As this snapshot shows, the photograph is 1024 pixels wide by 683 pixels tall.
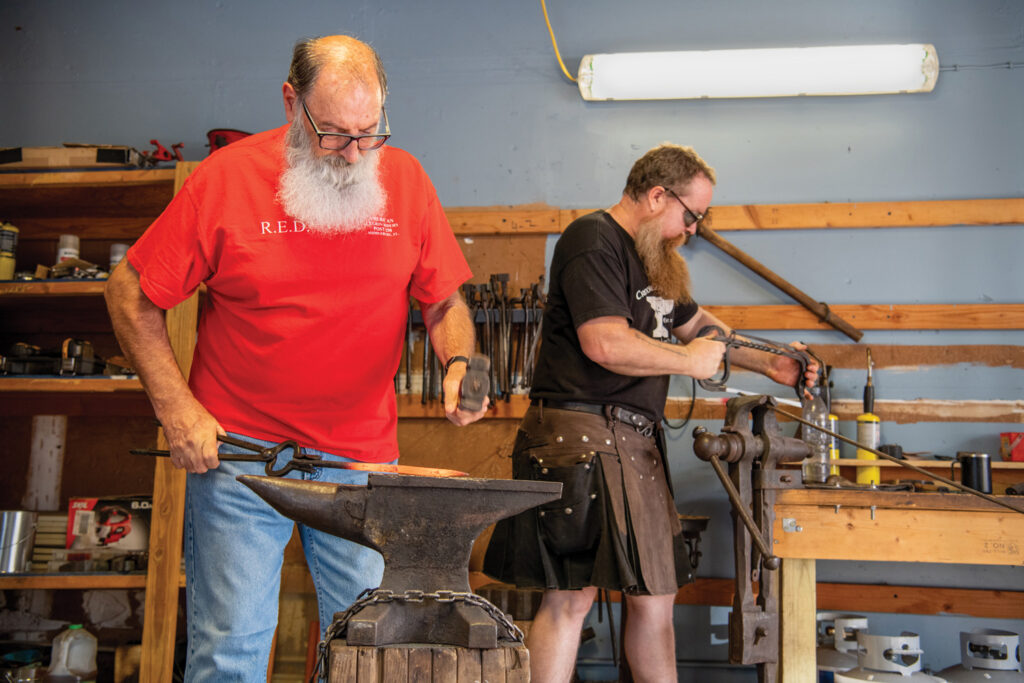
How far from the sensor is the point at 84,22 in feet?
14.0

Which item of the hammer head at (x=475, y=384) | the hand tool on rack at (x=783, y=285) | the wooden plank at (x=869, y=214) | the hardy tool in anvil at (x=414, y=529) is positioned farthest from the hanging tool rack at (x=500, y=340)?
the hardy tool in anvil at (x=414, y=529)

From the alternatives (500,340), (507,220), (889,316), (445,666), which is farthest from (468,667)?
(889,316)

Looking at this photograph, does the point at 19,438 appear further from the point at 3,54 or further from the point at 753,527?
the point at 753,527


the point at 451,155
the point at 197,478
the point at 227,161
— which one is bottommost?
the point at 197,478

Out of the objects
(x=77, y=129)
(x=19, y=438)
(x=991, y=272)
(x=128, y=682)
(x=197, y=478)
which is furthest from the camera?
(x=77, y=129)

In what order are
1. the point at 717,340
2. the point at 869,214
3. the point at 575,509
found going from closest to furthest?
the point at 575,509 < the point at 717,340 < the point at 869,214

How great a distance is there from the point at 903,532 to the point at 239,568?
6.83 feet

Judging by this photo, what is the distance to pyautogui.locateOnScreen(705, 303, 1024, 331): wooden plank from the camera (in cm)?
362

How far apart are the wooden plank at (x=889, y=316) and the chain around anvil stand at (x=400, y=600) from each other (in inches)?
99.8

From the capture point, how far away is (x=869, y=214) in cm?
373

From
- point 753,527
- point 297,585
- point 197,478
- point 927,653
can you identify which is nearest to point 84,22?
point 297,585

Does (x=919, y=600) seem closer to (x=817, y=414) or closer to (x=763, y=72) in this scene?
(x=817, y=414)

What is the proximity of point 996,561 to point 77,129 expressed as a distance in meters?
Result: 4.28

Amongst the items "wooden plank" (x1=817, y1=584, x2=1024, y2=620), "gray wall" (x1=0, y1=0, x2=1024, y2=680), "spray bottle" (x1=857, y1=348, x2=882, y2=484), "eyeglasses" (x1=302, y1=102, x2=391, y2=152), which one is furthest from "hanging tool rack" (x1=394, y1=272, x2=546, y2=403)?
"eyeglasses" (x1=302, y1=102, x2=391, y2=152)
